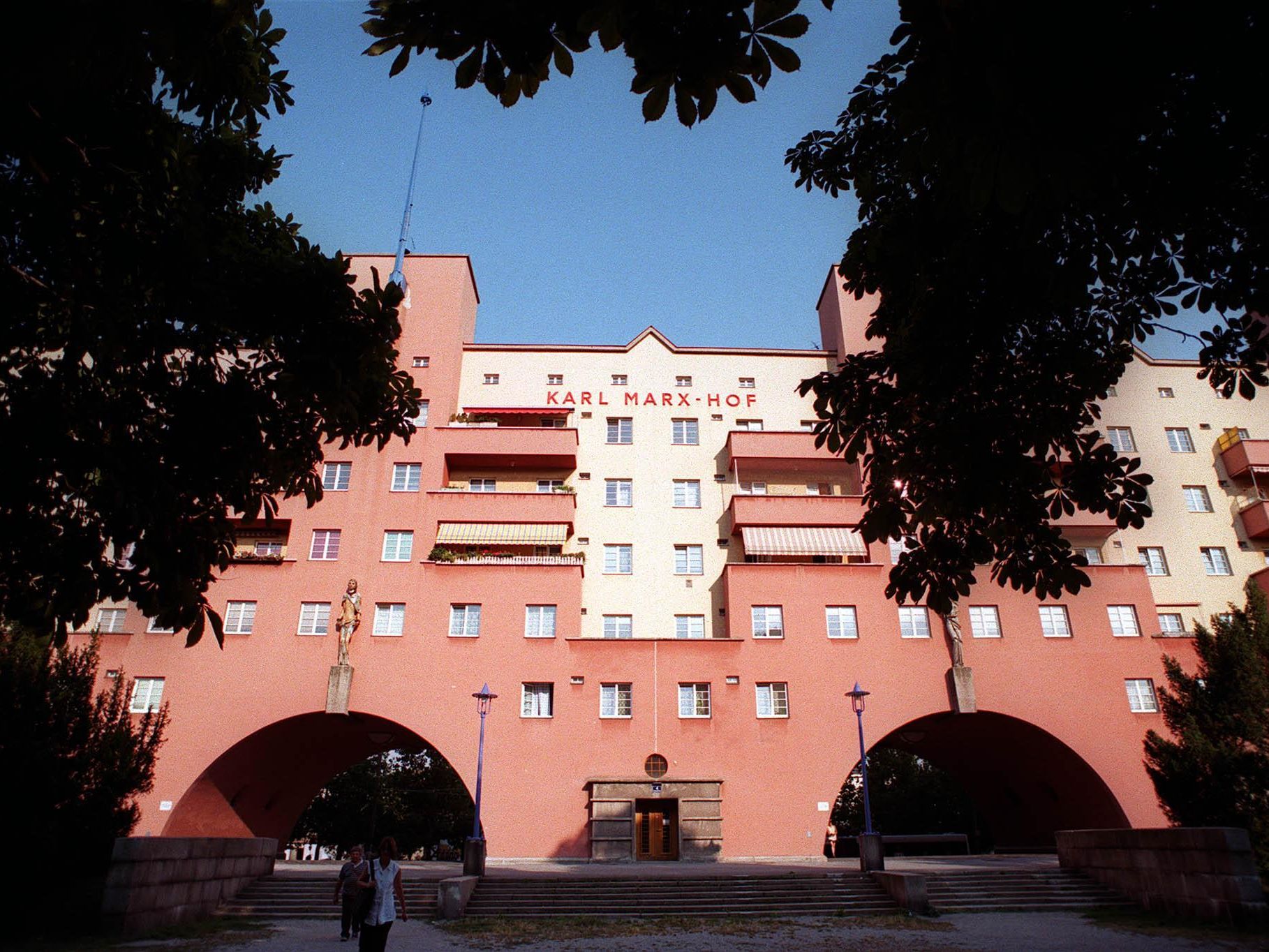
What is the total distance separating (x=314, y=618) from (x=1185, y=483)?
35777mm

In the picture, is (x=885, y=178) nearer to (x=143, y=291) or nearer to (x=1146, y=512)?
(x=1146, y=512)

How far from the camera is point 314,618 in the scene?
3017cm

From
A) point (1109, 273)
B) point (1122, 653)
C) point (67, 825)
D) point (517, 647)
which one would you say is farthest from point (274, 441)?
point (1122, 653)

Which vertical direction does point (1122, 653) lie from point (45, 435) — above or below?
above

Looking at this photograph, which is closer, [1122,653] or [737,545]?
[1122,653]

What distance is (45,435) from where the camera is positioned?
8195 millimetres

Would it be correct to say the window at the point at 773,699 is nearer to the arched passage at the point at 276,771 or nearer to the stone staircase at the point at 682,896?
the stone staircase at the point at 682,896

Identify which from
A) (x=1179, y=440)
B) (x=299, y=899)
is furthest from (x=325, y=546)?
(x=1179, y=440)

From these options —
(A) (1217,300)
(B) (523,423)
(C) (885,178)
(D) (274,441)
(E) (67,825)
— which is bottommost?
(E) (67,825)

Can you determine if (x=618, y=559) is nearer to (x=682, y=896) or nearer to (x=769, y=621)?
(x=769, y=621)

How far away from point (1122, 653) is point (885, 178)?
26380 mm

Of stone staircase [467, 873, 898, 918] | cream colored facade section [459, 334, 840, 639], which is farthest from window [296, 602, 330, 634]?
stone staircase [467, 873, 898, 918]

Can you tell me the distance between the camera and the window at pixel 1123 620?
1222 inches

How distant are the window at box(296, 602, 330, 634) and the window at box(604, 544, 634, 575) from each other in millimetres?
10408
